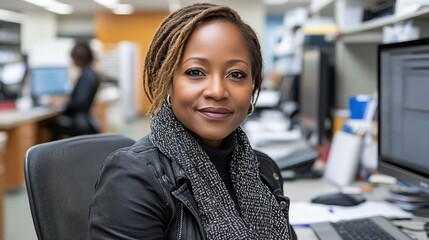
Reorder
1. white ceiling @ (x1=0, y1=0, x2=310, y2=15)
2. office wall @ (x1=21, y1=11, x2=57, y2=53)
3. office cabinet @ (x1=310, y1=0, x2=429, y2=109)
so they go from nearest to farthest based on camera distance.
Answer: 1. office cabinet @ (x1=310, y1=0, x2=429, y2=109)
2. white ceiling @ (x1=0, y1=0, x2=310, y2=15)
3. office wall @ (x1=21, y1=11, x2=57, y2=53)

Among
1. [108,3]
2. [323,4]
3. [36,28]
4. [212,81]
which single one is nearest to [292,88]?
[323,4]

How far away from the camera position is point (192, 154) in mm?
977

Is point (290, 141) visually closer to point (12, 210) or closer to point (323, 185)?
point (323, 185)

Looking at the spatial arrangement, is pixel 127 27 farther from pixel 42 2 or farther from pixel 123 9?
pixel 42 2

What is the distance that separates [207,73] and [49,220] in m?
0.55

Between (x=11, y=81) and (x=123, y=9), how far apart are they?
722 cm

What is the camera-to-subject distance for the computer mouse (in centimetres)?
155

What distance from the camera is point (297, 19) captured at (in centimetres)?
469

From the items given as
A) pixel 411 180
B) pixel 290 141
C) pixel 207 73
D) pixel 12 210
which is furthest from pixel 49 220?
pixel 12 210

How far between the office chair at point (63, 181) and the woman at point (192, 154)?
0.34m

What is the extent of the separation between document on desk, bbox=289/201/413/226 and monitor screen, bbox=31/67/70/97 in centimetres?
440

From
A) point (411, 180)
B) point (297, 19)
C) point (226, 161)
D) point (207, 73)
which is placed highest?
point (297, 19)

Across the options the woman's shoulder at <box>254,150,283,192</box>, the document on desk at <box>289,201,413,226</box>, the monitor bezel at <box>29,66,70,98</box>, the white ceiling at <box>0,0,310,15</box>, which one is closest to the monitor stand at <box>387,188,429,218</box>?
the document on desk at <box>289,201,413,226</box>

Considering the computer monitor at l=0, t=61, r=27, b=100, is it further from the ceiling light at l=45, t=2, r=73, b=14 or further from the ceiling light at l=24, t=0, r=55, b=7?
the ceiling light at l=45, t=2, r=73, b=14
